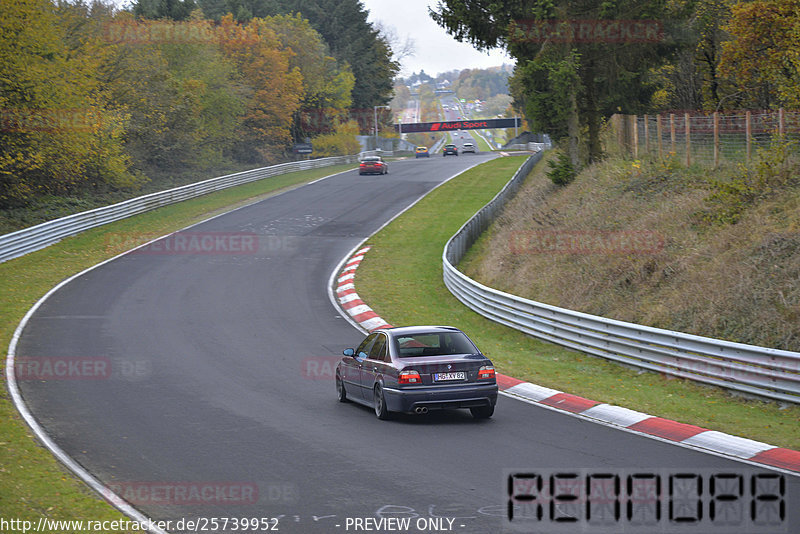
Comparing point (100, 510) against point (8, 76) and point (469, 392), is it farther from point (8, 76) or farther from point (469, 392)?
point (8, 76)

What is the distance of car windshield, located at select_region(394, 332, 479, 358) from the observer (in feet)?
40.6

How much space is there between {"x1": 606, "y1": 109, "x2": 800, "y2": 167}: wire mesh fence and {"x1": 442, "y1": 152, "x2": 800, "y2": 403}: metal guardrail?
801 centimetres

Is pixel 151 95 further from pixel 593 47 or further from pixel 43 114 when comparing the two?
pixel 593 47

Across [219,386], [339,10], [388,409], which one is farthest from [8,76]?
[339,10]

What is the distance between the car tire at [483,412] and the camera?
39.5 ft

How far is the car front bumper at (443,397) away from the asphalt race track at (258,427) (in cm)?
33

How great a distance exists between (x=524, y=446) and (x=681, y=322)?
289 inches

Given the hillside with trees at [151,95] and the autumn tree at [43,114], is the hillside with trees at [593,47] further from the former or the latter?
the hillside with trees at [151,95]

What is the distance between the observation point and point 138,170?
1885 inches

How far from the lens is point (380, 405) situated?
1229cm
